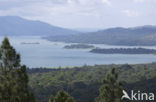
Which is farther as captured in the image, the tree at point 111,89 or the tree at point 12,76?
the tree at point 111,89

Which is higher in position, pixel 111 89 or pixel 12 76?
pixel 12 76

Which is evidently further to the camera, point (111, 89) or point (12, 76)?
point (111, 89)

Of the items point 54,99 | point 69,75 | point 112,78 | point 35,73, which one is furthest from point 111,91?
point 35,73

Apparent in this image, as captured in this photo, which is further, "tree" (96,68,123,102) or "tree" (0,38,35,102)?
"tree" (96,68,123,102)

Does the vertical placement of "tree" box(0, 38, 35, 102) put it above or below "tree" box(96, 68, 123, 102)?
above

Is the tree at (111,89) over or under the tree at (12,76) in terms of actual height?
under
